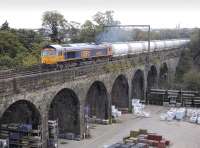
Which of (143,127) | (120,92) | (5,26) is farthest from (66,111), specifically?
(5,26)

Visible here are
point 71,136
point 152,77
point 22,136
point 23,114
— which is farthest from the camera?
point 152,77

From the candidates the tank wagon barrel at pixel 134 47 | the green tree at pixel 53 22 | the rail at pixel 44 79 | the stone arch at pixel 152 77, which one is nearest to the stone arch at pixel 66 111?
the rail at pixel 44 79

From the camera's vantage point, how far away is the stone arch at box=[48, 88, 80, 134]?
116 feet

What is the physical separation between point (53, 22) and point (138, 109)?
4155 centimetres

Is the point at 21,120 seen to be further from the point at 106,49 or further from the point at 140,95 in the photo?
the point at 140,95

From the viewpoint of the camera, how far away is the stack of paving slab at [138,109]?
4631cm

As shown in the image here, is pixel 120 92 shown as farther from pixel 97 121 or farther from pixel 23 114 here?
pixel 23 114

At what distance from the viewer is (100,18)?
9681cm

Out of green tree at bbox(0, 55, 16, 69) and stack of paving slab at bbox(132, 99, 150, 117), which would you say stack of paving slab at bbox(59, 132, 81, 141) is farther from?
green tree at bbox(0, 55, 16, 69)

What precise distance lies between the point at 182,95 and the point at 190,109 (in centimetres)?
348

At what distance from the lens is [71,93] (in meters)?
34.9

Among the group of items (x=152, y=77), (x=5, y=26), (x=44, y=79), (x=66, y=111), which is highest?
(x=5, y=26)

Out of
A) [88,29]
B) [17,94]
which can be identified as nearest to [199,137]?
[17,94]

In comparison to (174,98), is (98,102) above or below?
above
